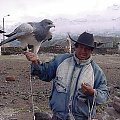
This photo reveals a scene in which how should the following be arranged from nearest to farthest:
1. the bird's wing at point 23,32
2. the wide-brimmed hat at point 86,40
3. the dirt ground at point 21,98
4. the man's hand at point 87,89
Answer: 1. the man's hand at point 87,89
2. the wide-brimmed hat at point 86,40
3. the bird's wing at point 23,32
4. the dirt ground at point 21,98

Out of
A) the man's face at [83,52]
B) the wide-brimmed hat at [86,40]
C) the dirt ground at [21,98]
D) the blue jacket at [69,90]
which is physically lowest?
the dirt ground at [21,98]

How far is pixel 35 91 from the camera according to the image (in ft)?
42.6

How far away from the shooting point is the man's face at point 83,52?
15.4 feet

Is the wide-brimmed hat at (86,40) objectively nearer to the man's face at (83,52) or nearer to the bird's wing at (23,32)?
the man's face at (83,52)

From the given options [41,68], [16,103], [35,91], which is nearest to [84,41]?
[41,68]

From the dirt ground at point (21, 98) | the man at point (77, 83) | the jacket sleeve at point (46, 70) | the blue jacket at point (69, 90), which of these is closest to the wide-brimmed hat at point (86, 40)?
the man at point (77, 83)

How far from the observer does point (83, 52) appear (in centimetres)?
471

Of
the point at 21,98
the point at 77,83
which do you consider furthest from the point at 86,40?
the point at 21,98

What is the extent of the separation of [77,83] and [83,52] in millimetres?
382

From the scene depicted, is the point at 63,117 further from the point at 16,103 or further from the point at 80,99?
the point at 16,103

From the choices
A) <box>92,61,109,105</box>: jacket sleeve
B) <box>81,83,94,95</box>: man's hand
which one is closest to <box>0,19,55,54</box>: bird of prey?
<box>92,61,109,105</box>: jacket sleeve

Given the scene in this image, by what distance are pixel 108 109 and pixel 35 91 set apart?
4.13 meters

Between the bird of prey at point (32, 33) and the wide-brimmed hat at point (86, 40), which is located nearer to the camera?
the wide-brimmed hat at point (86, 40)

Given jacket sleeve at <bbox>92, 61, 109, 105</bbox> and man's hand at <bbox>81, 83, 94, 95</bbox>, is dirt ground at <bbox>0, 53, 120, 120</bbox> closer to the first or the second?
jacket sleeve at <bbox>92, 61, 109, 105</bbox>
